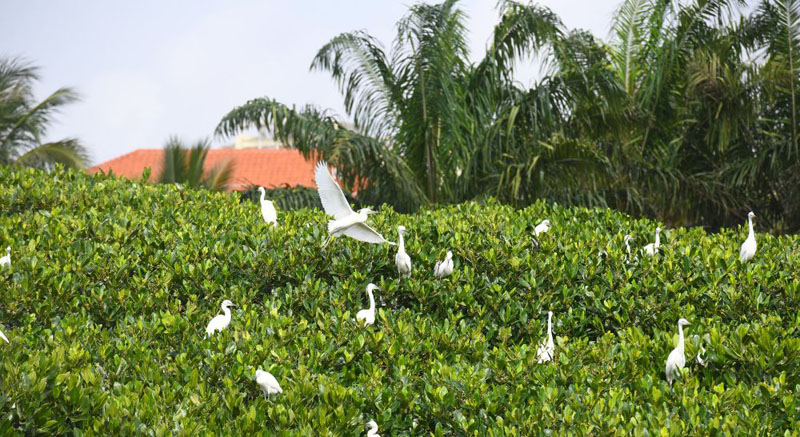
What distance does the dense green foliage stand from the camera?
12289 millimetres

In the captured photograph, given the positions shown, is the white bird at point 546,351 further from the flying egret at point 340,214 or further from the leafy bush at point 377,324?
the flying egret at point 340,214

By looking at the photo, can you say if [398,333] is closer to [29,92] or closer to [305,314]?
[305,314]

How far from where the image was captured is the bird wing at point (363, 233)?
6367mm

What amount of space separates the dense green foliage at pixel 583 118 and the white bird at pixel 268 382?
701 centimetres

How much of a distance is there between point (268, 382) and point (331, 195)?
1936 millimetres

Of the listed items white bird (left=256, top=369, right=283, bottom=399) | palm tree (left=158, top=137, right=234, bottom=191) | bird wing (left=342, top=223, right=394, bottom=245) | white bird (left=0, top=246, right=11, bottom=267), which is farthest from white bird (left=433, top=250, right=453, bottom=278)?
palm tree (left=158, top=137, right=234, bottom=191)

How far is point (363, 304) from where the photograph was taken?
Result: 661 cm

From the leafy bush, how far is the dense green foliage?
375cm

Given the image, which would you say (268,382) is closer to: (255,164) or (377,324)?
(377,324)

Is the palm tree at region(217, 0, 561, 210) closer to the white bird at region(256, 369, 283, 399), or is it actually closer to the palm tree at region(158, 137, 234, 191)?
the palm tree at region(158, 137, 234, 191)

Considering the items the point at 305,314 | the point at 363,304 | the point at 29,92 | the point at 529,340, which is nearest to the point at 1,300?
the point at 305,314

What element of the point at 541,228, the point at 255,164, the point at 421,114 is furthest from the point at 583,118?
the point at 255,164

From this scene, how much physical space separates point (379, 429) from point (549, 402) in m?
0.95

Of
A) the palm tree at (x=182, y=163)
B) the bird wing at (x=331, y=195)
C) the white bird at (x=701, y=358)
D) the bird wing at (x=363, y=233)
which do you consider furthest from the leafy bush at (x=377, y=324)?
the palm tree at (x=182, y=163)
